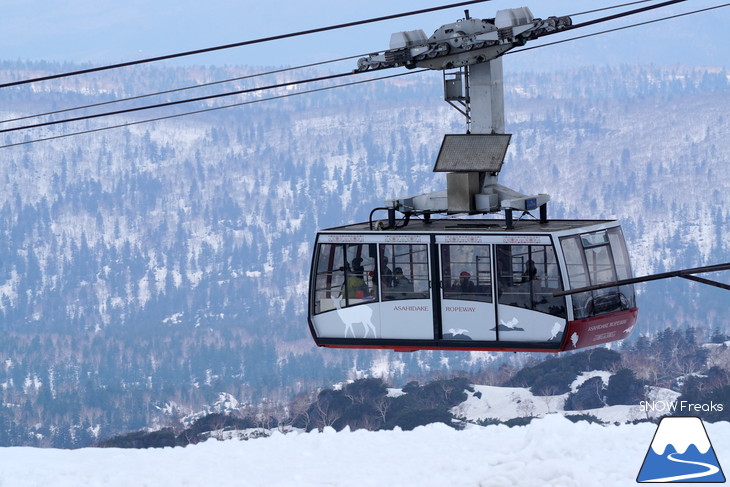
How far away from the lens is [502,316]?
24875 mm

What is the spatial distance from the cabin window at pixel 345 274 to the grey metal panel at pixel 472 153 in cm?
253

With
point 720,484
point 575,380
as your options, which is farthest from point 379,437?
point 575,380

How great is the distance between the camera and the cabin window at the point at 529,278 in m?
24.3

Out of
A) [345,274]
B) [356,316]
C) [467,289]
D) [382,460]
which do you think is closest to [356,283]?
[345,274]

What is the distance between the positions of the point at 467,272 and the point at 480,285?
1.20ft

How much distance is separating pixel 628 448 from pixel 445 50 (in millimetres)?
16487

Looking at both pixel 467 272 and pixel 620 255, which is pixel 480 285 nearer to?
pixel 467 272

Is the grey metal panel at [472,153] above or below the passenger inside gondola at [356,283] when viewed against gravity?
above

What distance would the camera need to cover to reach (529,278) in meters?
24.7

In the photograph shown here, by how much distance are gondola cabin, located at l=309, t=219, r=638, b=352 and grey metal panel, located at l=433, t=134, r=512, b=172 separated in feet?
4.22

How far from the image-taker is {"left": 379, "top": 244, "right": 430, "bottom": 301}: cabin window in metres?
25.3

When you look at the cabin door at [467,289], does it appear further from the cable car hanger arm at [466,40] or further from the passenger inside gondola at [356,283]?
the cable car hanger arm at [466,40]

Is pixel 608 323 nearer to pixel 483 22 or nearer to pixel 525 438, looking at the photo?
pixel 483 22

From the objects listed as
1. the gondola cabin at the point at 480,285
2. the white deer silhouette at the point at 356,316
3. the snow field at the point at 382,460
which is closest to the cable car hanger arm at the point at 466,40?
the gondola cabin at the point at 480,285
